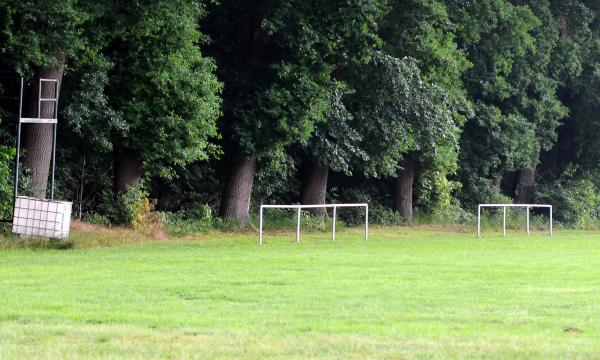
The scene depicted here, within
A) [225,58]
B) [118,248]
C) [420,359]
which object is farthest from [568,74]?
[420,359]

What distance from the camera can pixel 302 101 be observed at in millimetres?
36156

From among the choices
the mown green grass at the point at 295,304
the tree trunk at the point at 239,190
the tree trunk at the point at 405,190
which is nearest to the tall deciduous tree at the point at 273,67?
the tree trunk at the point at 239,190

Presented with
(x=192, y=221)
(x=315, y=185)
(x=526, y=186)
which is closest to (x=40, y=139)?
(x=192, y=221)

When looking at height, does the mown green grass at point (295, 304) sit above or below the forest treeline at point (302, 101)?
below

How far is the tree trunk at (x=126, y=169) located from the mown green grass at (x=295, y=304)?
705 cm

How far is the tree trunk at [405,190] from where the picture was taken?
1821 inches

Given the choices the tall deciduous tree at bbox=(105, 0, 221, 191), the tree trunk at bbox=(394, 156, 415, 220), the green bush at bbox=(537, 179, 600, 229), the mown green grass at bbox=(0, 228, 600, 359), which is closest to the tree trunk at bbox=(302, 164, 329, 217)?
the tree trunk at bbox=(394, 156, 415, 220)

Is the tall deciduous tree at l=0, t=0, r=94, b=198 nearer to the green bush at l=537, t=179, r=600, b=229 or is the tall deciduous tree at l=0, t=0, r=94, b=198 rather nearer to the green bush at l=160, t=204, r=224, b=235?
the green bush at l=160, t=204, r=224, b=235

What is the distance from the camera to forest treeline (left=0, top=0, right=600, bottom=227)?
30578 mm

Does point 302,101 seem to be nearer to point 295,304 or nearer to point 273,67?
point 273,67

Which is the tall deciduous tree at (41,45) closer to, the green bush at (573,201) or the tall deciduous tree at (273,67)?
the tall deciduous tree at (273,67)

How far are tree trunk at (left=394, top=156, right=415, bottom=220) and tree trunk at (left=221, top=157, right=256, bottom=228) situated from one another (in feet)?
31.9

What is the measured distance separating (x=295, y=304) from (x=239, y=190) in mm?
22900

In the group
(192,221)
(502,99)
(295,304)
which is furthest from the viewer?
(502,99)
